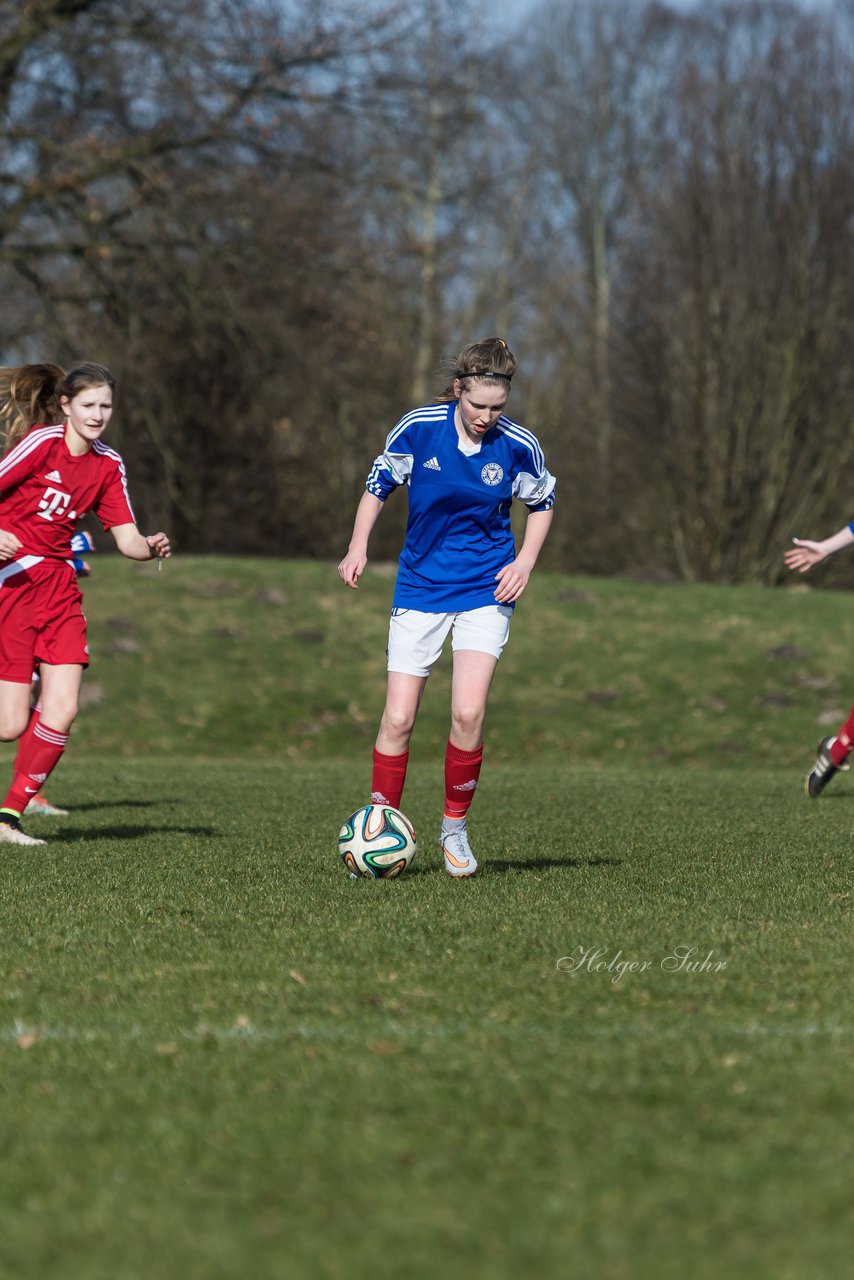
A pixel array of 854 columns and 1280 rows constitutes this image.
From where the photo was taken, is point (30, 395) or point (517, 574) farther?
point (30, 395)

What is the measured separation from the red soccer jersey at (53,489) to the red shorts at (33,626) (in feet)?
0.52

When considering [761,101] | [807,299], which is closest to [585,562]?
[807,299]

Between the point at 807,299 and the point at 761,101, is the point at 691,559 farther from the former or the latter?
the point at 761,101

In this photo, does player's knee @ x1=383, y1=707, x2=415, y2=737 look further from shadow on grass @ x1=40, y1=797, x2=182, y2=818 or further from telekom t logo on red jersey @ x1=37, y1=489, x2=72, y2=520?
shadow on grass @ x1=40, y1=797, x2=182, y2=818

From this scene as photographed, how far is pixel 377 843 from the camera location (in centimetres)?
676

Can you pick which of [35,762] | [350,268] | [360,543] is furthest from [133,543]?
[350,268]

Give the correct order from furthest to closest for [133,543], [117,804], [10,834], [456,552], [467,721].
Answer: [117,804] < [10,834] < [133,543] < [467,721] < [456,552]

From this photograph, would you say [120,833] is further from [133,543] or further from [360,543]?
[360,543]

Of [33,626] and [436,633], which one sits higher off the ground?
[436,633]

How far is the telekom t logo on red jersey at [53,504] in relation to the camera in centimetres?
780

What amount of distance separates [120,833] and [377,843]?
2.66 meters

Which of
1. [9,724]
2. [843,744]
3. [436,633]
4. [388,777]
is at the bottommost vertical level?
[843,744]

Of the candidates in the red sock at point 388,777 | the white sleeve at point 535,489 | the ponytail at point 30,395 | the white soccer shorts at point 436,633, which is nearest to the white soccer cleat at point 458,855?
the red sock at point 388,777

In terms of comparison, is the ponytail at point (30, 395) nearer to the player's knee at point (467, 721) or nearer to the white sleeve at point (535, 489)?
the white sleeve at point (535, 489)
